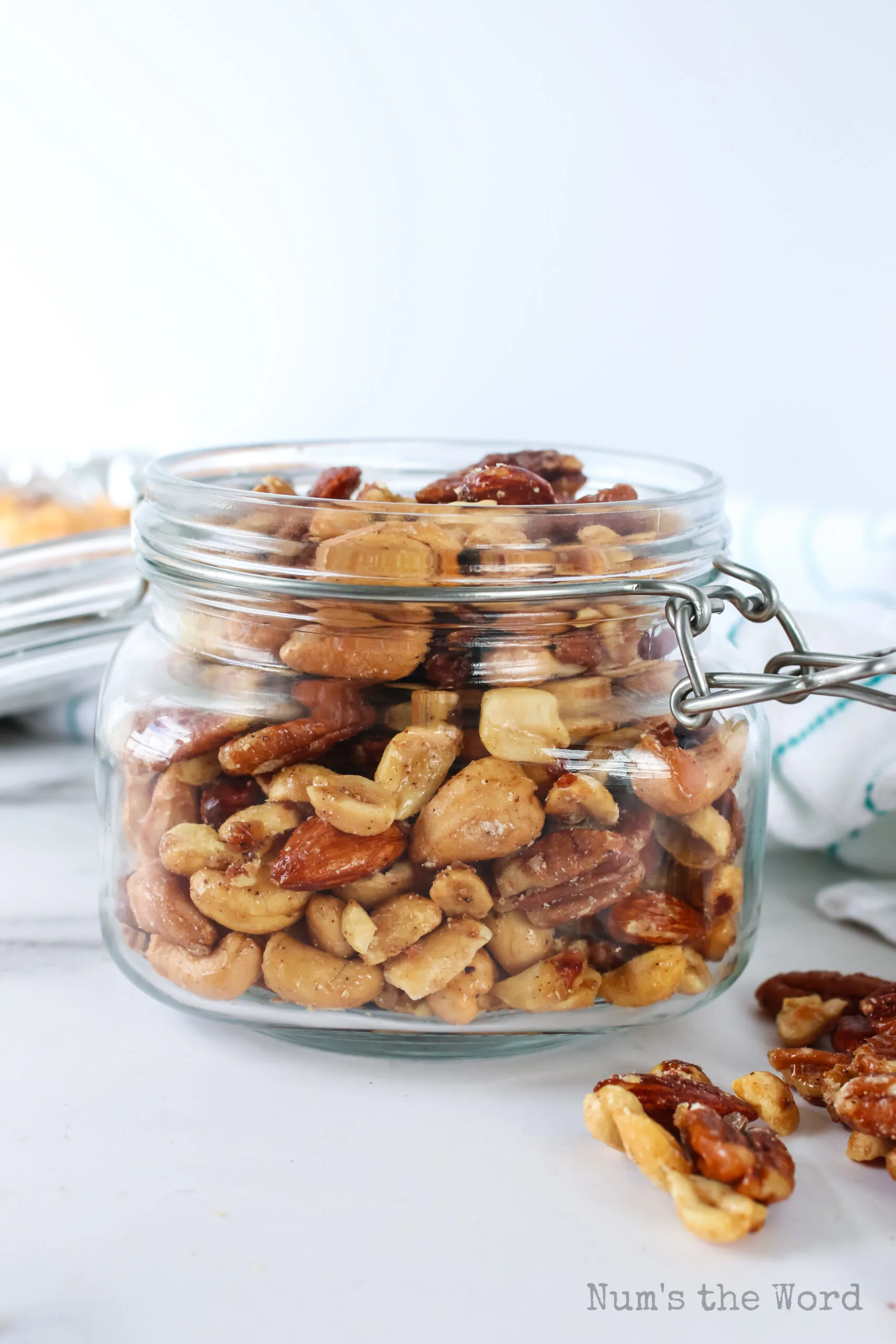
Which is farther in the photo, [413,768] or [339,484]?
[339,484]

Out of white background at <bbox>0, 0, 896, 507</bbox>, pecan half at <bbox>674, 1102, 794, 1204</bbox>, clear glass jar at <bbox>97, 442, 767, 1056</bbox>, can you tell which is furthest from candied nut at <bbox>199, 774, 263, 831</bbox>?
white background at <bbox>0, 0, 896, 507</bbox>

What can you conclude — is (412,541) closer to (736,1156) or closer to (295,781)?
(295,781)

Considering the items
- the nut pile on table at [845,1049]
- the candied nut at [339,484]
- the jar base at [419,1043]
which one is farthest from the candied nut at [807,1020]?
the candied nut at [339,484]

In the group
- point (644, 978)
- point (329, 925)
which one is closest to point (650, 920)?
point (644, 978)

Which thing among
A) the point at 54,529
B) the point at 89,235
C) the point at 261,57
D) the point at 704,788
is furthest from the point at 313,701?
the point at 89,235

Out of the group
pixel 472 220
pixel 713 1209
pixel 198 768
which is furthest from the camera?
pixel 472 220

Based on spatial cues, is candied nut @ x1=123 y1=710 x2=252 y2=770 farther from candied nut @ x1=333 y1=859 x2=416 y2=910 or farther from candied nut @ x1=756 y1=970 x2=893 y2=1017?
candied nut @ x1=756 y1=970 x2=893 y2=1017

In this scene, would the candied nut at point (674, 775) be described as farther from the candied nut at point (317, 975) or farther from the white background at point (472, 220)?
the white background at point (472, 220)

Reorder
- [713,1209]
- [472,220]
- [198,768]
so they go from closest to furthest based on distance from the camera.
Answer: [713,1209], [198,768], [472,220]
